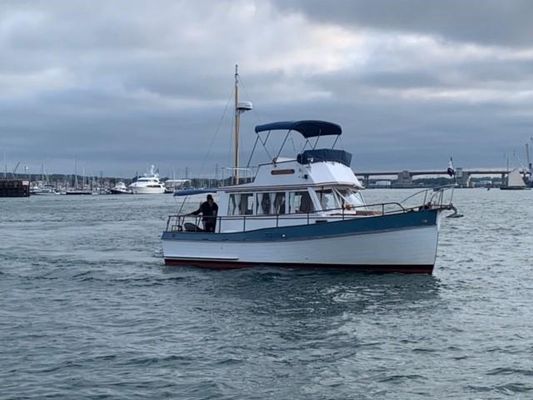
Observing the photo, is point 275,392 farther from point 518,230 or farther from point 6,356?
point 518,230

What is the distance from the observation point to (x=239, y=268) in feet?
91.3

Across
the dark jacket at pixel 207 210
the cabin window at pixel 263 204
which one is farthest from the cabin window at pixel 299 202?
the dark jacket at pixel 207 210

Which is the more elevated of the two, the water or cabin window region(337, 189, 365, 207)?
cabin window region(337, 189, 365, 207)

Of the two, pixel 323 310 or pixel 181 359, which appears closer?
pixel 181 359

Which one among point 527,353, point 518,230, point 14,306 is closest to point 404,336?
point 527,353

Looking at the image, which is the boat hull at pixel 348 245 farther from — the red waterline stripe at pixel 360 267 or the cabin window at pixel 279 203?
the cabin window at pixel 279 203

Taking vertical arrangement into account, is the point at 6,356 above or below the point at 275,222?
below

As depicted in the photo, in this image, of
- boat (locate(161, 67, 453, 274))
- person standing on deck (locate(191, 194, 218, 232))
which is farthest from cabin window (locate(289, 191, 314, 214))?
person standing on deck (locate(191, 194, 218, 232))

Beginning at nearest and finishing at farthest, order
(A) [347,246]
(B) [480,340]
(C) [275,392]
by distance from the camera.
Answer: (C) [275,392]
(B) [480,340]
(A) [347,246]

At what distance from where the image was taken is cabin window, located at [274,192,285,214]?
1129 inches

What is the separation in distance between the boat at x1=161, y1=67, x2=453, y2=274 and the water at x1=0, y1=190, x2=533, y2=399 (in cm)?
57

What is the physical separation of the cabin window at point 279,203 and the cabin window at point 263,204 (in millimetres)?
258

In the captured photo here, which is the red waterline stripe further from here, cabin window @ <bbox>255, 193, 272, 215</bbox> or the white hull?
cabin window @ <bbox>255, 193, 272, 215</bbox>

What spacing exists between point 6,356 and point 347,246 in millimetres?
13125
